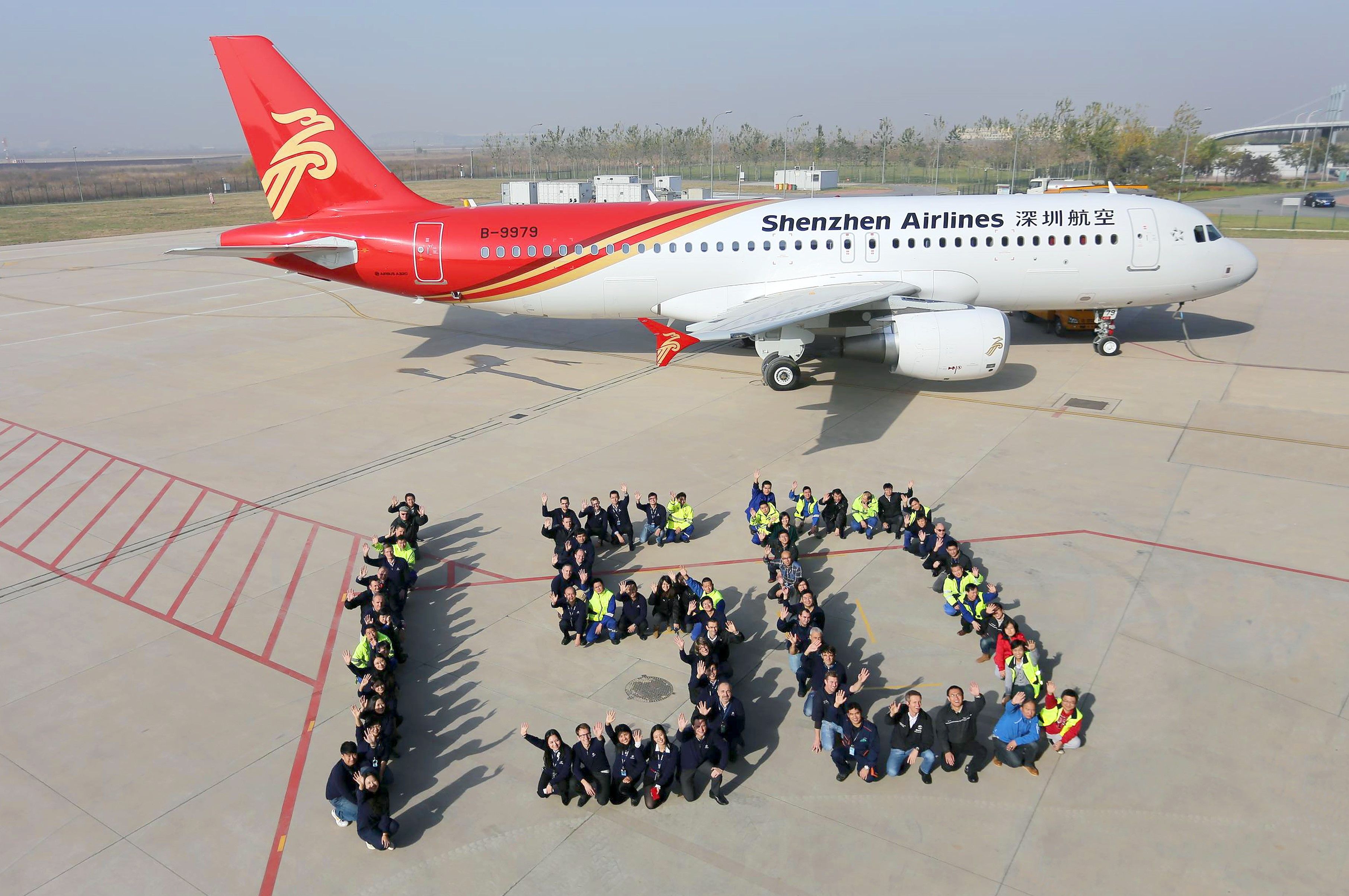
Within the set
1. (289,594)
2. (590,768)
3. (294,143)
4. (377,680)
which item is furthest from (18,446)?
(590,768)

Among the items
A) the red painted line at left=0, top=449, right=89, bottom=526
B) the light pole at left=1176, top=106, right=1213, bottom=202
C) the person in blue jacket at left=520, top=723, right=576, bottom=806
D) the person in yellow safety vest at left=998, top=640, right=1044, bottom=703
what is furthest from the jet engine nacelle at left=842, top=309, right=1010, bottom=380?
the light pole at left=1176, top=106, right=1213, bottom=202

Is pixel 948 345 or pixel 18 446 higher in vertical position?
pixel 948 345

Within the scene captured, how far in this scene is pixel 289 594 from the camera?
1569 cm

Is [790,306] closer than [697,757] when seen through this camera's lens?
No

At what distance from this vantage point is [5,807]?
35.1ft

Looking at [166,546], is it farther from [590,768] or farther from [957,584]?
[957,584]

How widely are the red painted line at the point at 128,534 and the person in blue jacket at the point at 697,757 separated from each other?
487 inches

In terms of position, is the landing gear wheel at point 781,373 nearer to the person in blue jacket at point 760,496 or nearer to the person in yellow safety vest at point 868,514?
the person in yellow safety vest at point 868,514

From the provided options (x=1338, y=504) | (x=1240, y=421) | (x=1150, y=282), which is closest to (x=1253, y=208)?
(x=1150, y=282)

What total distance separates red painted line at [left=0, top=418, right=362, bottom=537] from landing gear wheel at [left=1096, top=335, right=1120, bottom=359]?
24083mm

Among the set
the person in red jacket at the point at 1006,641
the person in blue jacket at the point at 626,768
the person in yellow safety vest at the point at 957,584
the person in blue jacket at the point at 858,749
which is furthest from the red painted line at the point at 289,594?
the person in red jacket at the point at 1006,641

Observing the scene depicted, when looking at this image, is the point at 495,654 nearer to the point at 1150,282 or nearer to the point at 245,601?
the point at 245,601

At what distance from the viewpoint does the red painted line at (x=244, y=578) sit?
14.8 m

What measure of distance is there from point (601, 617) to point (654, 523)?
3428 millimetres
